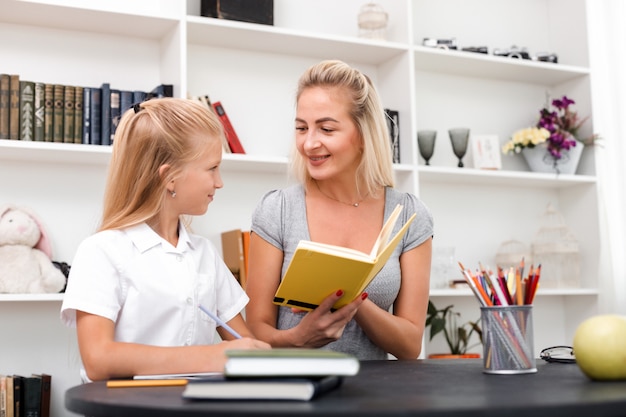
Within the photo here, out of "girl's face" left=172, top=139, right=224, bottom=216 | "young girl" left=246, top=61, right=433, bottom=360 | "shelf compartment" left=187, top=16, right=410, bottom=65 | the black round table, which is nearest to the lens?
the black round table

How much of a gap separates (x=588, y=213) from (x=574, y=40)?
0.84 meters

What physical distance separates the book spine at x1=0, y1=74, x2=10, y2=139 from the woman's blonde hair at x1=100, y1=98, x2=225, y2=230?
1111mm

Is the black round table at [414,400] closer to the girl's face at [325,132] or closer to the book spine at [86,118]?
the girl's face at [325,132]

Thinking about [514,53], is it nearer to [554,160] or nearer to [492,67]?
[492,67]

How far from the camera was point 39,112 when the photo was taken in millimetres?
2604

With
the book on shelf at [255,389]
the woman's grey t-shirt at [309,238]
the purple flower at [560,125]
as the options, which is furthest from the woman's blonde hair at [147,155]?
the purple flower at [560,125]

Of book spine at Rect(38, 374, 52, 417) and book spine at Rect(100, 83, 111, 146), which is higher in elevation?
book spine at Rect(100, 83, 111, 146)

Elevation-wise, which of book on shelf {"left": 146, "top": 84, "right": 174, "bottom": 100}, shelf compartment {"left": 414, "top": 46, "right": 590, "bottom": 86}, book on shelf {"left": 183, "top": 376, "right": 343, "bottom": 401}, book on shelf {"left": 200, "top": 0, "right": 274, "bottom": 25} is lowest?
book on shelf {"left": 183, "top": 376, "right": 343, "bottom": 401}

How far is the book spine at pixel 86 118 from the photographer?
2652 mm

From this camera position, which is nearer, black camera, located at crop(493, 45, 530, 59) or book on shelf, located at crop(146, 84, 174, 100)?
book on shelf, located at crop(146, 84, 174, 100)

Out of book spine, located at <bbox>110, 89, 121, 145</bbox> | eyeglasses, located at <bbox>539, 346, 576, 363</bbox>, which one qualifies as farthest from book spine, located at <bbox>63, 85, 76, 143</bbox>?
eyeglasses, located at <bbox>539, 346, 576, 363</bbox>

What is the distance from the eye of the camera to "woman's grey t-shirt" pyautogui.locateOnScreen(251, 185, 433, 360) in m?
1.85

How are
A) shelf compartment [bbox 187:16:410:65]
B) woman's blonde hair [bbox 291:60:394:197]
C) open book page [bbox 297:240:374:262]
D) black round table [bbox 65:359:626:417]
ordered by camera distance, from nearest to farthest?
1. black round table [bbox 65:359:626:417]
2. open book page [bbox 297:240:374:262]
3. woman's blonde hair [bbox 291:60:394:197]
4. shelf compartment [bbox 187:16:410:65]

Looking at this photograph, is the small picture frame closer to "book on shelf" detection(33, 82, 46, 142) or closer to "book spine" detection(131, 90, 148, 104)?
"book spine" detection(131, 90, 148, 104)
